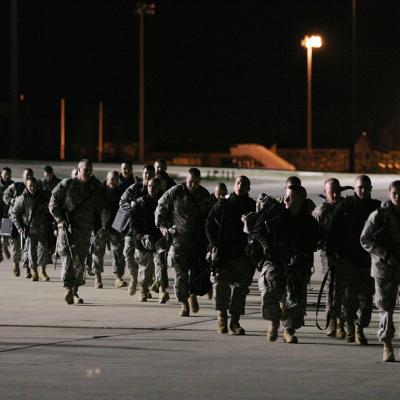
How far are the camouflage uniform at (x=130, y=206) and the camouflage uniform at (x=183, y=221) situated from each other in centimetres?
216

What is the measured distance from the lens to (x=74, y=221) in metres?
17.2

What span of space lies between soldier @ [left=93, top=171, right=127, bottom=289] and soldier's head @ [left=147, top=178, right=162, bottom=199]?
196 cm

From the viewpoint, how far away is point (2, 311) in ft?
52.7

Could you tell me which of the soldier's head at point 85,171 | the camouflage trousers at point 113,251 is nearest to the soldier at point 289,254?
the soldier's head at point 85,171

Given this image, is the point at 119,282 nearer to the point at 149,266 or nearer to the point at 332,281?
the point at 149,266

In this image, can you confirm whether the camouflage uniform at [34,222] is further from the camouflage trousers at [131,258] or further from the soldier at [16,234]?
the camouflage trousers at [131,258]

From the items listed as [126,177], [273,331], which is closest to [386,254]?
[273,331]

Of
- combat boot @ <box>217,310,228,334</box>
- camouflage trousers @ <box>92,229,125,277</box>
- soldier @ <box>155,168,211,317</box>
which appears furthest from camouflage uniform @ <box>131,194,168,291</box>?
combat boot @ <box>217,310,228,334</box>

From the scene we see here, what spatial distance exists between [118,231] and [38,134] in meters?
100

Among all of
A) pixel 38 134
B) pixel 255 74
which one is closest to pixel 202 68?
pixel 255 74

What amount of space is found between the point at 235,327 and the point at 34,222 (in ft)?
24.5

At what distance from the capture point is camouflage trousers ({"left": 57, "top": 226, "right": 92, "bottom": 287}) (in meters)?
17.0

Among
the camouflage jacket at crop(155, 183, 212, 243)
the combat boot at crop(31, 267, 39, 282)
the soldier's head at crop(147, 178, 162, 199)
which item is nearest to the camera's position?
the camouflage jacket at crop(155, 183, 212, 243)

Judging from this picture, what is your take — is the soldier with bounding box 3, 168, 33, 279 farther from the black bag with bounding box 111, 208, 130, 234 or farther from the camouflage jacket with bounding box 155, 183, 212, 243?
the camouflage jacket with bounding box 155, 183, 212, 243
